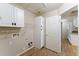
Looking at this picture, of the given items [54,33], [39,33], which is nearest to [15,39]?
[39,33]

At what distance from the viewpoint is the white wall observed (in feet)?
7.69

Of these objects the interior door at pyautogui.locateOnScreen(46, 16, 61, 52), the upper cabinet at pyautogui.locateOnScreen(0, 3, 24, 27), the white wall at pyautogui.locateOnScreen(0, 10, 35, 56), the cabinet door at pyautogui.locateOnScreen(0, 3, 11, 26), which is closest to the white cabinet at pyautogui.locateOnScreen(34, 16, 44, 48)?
the white wall at pyautogui.locateOnScreen(0, 10, 35, 56)

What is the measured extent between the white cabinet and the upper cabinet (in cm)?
129

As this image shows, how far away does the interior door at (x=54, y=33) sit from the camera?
351 centimetres

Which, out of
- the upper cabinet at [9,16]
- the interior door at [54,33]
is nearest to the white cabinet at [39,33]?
the interior door at [54,33]

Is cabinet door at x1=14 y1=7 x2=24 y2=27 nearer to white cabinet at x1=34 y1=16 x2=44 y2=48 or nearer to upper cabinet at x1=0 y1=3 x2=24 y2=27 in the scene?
upper cabinet at x1=0 y1=3 x2=24 y2=27

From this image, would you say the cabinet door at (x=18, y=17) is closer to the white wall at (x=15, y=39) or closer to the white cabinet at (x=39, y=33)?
the white wall at (x=15, y=39)

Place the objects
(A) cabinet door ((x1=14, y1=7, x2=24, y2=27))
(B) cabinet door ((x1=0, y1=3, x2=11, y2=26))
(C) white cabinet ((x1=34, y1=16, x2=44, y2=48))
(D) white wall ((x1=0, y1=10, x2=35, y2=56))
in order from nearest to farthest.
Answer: (B) cabinet door ((x1=0, y1=3, x2=11, y2=26)), (D) white wall ((x1=0, y1=10, x2=35, y2=56)), (A) cabinet door ((x1=14, y1=7, x2=24, y2=27)), (C) white cabinet ((x1=34, y1=16, x2=44, y2=48))

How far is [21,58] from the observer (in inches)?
24.6

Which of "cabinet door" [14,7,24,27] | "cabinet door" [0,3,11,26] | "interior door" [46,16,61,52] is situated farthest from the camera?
"interior door" [46,16,61,52]

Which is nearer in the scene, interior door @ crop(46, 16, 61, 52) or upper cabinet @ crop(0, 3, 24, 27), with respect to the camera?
upper cabinet @ crop(0, 3, 24, 27)

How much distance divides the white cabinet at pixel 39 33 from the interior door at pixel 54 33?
350 millimetres

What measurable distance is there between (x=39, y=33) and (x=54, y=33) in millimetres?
767

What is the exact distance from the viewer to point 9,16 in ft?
8.18
